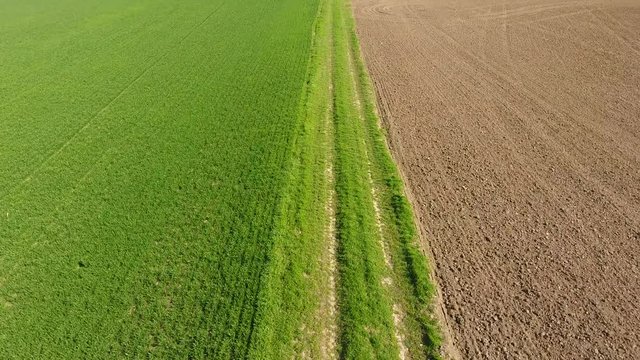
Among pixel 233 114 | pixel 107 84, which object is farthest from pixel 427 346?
pixel 107 84

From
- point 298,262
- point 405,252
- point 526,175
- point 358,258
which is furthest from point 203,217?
point 526,175

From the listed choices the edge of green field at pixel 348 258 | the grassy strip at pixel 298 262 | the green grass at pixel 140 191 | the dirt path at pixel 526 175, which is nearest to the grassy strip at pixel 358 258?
the edge of green field at pixel 348 258

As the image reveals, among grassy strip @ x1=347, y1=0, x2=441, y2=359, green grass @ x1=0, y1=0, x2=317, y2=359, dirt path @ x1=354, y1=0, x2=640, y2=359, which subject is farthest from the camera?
dirt path @ x1=354, y1=0, x2=640, y2=359

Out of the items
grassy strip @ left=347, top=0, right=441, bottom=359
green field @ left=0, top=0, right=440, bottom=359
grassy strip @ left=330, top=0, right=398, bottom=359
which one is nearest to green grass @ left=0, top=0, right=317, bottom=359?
green field @ left=0, top=0, right=440, bottom=359

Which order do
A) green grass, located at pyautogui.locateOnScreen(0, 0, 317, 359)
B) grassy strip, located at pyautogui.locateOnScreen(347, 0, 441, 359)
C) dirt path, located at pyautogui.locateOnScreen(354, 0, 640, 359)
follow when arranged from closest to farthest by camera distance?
grassy strip, located at pyautogui.locateOnScreen(347, 0, 441, 359) < green grass, located at pyautogui.locateOnScreen(0, 0, 317, 359) < dirt path, located at pyautogui.locateOnScreen(354, 0, 640, 359)

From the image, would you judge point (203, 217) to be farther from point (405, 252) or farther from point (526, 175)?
point (526, 175)

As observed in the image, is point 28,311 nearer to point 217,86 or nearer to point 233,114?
point 233,114

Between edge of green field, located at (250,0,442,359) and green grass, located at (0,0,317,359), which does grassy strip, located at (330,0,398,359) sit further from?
green grass, located at (0,0,317,359)

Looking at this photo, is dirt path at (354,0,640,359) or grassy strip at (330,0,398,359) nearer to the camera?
grassy strip at (330,0,398,359)
